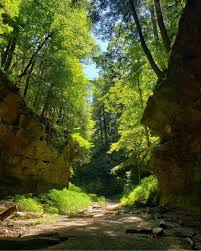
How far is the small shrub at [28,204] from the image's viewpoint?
16.8m

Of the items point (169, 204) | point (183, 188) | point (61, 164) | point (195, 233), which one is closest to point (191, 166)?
point (183, 188)

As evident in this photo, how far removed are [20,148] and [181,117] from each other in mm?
10980

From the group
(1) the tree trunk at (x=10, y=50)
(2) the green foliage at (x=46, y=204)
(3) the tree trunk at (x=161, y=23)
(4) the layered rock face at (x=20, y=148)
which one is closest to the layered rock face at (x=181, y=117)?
(3) the tree trunk at (x=161, y=23)

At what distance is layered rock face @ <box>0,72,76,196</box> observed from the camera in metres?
20.4

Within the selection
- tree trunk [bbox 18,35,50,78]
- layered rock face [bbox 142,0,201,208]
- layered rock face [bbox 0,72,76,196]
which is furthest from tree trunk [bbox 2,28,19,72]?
layered rock face [bbox 142,0,201,208]

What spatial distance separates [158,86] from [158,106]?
1110 mm

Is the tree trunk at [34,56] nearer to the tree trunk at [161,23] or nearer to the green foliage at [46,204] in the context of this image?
the green foliage at [46,204]

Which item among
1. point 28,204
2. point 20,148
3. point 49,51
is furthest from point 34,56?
point 28,204

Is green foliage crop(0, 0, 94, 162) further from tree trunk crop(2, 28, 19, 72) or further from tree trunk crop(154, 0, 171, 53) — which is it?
tree trunk crop(154, 0, 171, 53)

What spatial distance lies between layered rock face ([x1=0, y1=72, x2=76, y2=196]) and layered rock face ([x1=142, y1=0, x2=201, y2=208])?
27.6ft

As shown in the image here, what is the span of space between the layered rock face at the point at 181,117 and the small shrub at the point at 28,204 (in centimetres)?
640

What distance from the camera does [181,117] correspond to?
1555cm

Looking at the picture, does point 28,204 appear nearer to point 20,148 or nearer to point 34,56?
point 20,148

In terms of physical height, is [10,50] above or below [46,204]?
above
